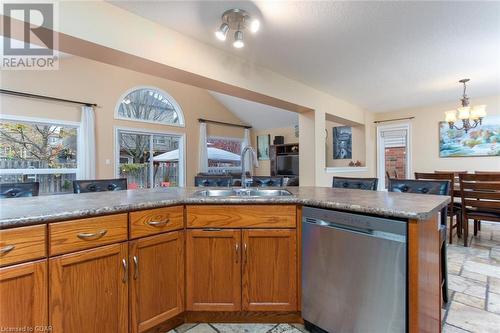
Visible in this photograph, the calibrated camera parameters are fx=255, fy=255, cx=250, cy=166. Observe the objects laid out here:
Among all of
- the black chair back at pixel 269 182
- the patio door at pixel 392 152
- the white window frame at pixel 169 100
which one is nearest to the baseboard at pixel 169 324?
the black chair back at pixel 269 182

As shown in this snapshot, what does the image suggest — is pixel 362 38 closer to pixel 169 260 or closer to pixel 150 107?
pixel 169 260

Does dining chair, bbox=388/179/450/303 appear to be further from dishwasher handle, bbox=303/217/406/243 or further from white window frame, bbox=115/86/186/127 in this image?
white window frame, bbox=115/86/186/127

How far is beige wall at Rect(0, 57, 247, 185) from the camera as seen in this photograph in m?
4.72

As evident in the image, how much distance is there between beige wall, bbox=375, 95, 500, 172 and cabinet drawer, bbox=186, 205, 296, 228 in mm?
4802

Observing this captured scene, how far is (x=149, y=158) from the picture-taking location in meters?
6.48

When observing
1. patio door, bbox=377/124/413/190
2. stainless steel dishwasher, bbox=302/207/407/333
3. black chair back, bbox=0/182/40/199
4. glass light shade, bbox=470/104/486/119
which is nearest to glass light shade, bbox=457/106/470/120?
glass light shade, bbox=470/104/486/119

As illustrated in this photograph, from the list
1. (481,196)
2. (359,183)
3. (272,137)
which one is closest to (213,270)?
(359,183)

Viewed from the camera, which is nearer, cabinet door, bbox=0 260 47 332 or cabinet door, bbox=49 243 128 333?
cabinet door, bbox=0 260 47 332

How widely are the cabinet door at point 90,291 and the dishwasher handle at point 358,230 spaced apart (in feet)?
3.54

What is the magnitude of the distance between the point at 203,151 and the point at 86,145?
2889mm

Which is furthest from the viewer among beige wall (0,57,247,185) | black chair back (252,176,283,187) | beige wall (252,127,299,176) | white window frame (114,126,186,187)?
beige wall (252,127,299,176)

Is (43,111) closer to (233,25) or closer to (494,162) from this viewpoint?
(233,25)

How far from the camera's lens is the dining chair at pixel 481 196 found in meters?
2.91

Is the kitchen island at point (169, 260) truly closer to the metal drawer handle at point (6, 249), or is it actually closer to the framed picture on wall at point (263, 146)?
the metal drawer handle at point (6, 249)
